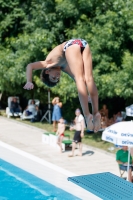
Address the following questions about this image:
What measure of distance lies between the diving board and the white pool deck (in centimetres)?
39

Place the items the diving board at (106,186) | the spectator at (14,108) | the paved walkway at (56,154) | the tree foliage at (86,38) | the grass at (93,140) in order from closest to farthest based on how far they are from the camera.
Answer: the diving board at (106,186)
the paved walkway at (56,154)
the tree foliage at (86,38)
the grass at (93,140)
the spectator at (14,108)

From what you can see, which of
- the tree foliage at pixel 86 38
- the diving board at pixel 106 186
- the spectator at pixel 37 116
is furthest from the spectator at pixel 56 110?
the diving board at pixel 106 186

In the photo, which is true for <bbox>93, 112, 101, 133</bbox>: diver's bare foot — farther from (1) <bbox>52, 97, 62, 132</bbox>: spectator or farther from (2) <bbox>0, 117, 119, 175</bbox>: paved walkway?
(1) <bbox>52, 97, 62, 132</bbox>: spectator

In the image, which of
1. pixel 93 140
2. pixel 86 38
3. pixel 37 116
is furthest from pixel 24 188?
pixel 37 116

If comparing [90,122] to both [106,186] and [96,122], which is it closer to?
[96,122]

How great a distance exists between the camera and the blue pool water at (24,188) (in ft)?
30.0

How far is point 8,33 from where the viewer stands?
19.7 m

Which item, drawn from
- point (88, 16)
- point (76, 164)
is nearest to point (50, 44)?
point (88, 16)

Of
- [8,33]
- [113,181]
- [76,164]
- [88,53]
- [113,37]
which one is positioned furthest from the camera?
[8,33]

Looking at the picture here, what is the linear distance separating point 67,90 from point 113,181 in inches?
281

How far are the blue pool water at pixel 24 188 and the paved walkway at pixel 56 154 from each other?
2.09 metres

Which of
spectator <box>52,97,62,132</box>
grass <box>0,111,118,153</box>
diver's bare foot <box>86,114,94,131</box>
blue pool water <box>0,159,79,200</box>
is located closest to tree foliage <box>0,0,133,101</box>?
spectator <box>52,97,62,132</box>

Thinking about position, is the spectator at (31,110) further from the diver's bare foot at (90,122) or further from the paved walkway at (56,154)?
the diver's bare foot at (90,122)

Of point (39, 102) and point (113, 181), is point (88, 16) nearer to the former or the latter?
point (39, 102)
